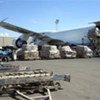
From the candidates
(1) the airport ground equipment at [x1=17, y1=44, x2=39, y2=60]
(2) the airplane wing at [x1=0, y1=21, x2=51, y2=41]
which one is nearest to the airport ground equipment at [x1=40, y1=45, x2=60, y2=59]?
(1) the airport ground equipment at [x1=17, y1=44, x2=39, y2=60]

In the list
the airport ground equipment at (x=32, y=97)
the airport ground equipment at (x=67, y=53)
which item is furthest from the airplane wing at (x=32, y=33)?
the airport ground equipment at (x=32, y=97)

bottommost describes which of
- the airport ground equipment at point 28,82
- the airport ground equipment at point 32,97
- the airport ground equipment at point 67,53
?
the airport ground equipment at point 32,97

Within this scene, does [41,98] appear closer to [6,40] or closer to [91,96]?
[91,96]

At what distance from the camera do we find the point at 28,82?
11047 millimetres

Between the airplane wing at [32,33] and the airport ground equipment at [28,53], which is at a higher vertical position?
the airplane wing at [32,33]

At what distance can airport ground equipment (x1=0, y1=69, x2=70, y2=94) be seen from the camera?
10.7 metres

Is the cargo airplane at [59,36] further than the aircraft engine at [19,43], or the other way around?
the aircraft engine at [19,43]

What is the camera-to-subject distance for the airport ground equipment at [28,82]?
421 inches

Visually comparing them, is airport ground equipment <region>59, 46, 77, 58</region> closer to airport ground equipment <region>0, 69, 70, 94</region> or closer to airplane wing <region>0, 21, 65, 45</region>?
airplane wing <region>0, 21, 65, 45</region>

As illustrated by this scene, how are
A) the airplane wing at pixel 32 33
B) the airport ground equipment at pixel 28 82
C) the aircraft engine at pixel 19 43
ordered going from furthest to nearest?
the aircraft engine at pixel 19 43
the airplane wing at pixel 32 33
the airport ground equipment at pixel 28 82

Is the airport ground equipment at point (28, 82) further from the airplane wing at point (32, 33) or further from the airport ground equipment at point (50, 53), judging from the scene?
the airplane wing at point (32, 33)

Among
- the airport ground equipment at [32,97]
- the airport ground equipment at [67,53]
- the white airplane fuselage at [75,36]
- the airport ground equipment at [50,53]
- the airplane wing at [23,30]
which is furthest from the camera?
the airplane wing at [23,30]

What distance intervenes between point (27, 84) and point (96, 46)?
31.0 meters

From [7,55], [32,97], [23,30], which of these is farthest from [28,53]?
[32,97]
